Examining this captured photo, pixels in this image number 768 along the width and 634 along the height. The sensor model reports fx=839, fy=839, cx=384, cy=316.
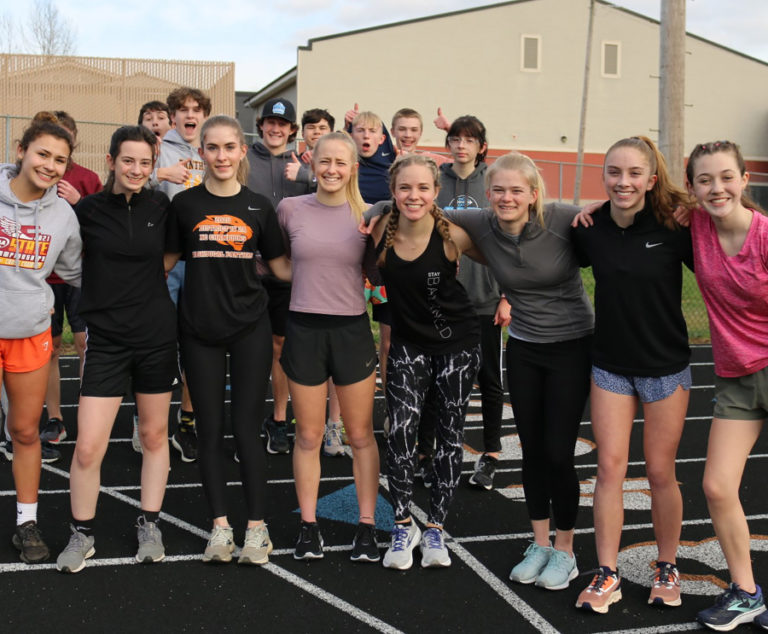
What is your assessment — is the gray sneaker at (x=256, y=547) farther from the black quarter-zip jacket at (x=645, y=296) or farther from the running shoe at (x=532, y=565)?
the black quarter-zip jacket at (x=645, y=296)

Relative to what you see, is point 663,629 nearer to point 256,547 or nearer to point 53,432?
point 256,547

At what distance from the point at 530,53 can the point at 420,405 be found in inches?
1269

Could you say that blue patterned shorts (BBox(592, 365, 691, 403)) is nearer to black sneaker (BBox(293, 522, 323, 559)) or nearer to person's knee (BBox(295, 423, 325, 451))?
person's knee (BBox(295, 423, 325, 451))

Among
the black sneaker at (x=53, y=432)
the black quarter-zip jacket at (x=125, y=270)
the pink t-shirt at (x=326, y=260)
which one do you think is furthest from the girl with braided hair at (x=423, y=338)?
the black sneaker at (x=53, y=432)

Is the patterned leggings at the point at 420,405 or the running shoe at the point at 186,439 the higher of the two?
the patterned leggings at the point at 420,405

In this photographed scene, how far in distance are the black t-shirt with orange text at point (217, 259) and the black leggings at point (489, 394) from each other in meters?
1.72

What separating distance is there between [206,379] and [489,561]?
1674 millimetres

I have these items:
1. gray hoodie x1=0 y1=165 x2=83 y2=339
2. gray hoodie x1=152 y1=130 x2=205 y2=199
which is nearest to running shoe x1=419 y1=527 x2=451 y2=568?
gray hoodie x1=0 y1=165 x2=83 y2=339

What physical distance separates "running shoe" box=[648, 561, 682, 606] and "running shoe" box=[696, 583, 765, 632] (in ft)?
0.55

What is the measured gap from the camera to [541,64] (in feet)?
111

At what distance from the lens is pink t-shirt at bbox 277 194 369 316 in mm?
4027

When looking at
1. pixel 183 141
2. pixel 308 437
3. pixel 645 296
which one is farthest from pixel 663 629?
pixel 183 141

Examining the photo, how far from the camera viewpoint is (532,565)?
398 cm

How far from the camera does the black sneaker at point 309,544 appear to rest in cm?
414
